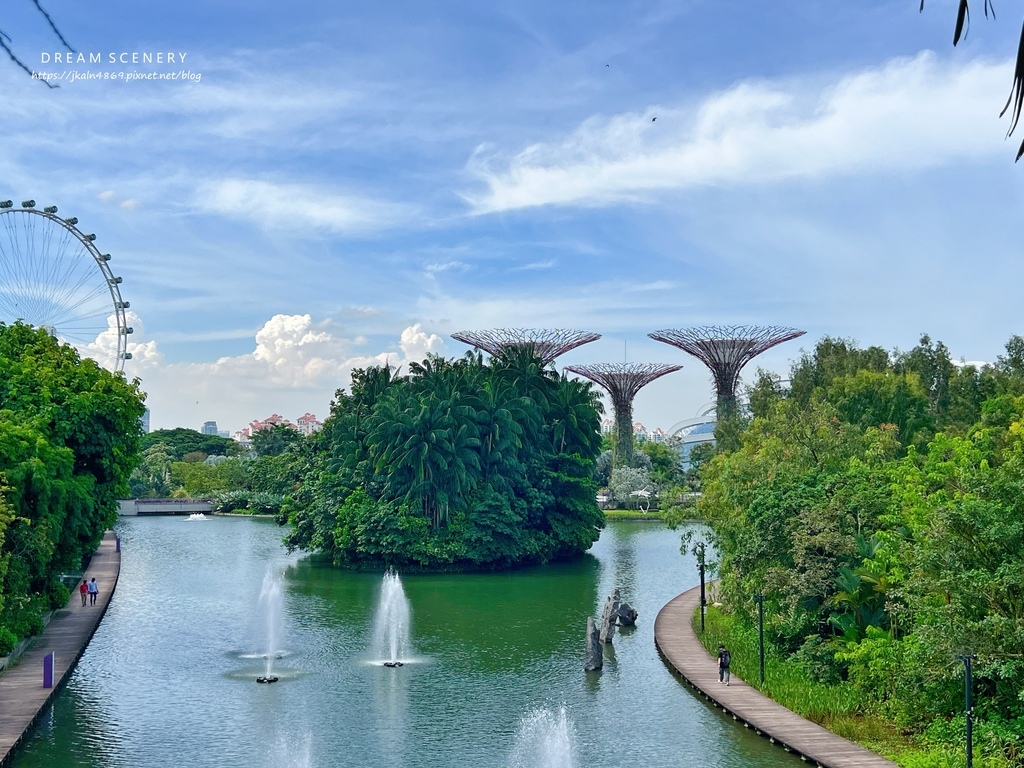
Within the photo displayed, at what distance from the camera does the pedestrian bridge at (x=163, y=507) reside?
9400cm

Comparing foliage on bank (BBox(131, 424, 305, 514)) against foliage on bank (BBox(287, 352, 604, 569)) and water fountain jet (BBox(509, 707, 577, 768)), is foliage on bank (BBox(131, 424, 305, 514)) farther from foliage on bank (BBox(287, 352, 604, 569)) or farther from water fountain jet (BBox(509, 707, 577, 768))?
water fountain jet (BBox(509, 707, 577, 768))

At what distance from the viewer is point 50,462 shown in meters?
31.8

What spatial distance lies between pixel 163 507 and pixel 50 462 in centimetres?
6579

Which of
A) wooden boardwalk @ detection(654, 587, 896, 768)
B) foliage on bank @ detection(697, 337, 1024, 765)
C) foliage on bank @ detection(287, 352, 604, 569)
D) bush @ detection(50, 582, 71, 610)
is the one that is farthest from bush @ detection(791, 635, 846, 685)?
foliage on bank @ detection(287, 352, 604, 569)

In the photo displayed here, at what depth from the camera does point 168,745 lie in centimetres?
2219

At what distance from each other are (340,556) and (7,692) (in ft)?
93.6

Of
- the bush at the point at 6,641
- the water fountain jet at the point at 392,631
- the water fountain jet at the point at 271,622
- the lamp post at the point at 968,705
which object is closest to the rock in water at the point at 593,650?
the water fountain jet at the point at 392,631

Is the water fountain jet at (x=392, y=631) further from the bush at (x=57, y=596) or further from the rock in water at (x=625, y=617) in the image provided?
the bush at (x=57, y=596)

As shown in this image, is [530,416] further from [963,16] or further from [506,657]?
[963,16]

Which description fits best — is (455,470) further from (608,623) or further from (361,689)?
(361,689)

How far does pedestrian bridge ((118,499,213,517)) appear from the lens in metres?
94.0

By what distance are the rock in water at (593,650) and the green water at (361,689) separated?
16.2 inches

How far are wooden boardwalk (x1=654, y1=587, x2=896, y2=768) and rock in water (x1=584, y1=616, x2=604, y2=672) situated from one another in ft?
6.80

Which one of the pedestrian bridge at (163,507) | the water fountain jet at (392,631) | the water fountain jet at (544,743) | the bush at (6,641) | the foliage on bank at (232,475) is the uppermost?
the foliage on bank at (232,475)
